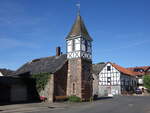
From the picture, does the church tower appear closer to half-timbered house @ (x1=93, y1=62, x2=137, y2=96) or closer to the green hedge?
the green hedge

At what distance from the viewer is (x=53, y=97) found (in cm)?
3041

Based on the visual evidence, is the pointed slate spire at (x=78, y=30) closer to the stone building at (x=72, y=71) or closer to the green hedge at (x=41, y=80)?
the stone building at (x=72, y=71)

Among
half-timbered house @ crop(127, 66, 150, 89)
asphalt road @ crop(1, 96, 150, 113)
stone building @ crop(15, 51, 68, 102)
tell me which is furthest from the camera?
half-timbered house @ crop(127, 66, 150, 89)

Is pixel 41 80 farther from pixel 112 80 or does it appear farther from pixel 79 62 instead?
pixel 112 80

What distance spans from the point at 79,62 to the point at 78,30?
5.70 metres

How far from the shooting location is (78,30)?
33719mm

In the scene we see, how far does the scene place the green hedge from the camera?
32.0 metres

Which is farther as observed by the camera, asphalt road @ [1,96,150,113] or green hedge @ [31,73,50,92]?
green hedge @ [31,73,50,92]

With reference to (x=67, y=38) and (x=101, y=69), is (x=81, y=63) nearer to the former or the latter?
(x=67, y=38)

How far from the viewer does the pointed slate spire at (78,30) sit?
33.4 meters

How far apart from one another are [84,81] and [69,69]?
11.0 feet

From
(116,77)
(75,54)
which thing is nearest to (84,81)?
(75,54)

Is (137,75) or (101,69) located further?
(137,75)

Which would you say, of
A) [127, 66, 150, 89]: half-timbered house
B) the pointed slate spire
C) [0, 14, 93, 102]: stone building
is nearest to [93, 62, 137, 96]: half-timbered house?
[127, 66, 150, 89]: half-timbered house
